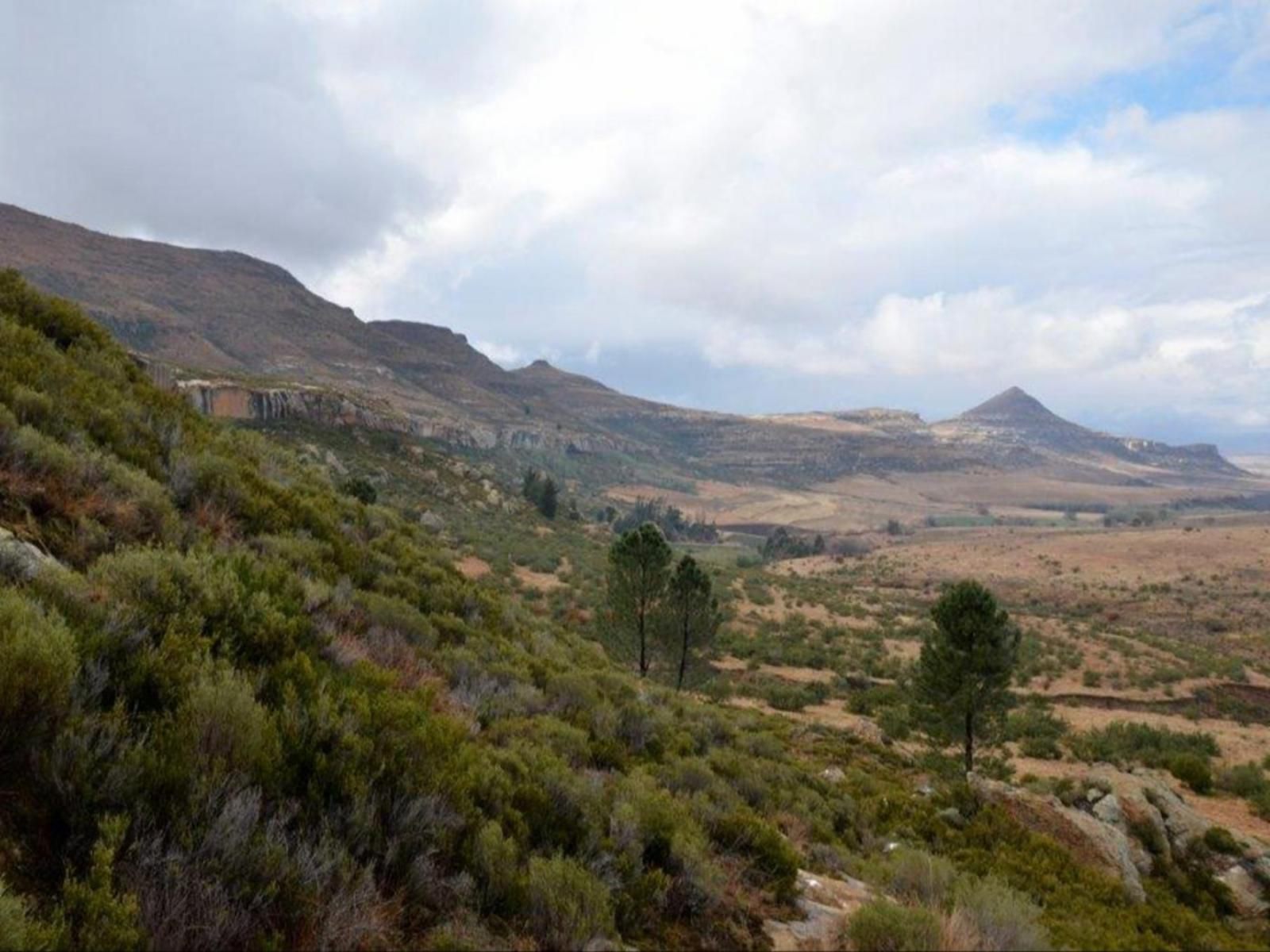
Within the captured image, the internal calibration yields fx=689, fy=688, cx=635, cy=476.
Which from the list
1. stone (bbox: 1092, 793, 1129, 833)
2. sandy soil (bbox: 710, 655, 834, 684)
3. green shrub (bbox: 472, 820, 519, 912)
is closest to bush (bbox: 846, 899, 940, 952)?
green shrub (bbox: 472, 820, 519, 912)

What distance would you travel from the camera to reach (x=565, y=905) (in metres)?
4.16

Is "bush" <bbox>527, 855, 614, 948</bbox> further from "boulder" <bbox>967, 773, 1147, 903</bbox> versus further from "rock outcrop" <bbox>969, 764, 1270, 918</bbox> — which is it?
"rock outcrop" <bbox>969, 764, 1270, 918</bbox>

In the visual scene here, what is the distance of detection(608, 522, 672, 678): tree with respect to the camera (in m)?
22.6

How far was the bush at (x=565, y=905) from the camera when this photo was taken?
4.01 meters

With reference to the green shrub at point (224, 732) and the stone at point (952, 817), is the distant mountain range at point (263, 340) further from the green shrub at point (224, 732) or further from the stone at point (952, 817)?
the green shrub at point (224, 732)

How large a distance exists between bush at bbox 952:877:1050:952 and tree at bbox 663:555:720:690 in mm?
17070

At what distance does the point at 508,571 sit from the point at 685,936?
113 ft

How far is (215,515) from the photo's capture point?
28.4ft

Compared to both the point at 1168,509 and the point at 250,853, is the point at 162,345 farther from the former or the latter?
the point at 1168,509

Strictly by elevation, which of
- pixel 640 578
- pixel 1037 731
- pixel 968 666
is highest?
pixel 640 578

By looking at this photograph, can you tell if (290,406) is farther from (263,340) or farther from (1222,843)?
(263,340)

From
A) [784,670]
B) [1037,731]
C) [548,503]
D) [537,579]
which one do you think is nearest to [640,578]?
[784,670]

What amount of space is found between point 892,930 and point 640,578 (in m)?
18.1

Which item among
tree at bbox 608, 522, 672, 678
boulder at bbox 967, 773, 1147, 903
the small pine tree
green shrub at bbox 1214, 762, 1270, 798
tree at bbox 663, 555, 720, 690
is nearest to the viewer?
boulder at bbox 967, 773, 1147, 903
